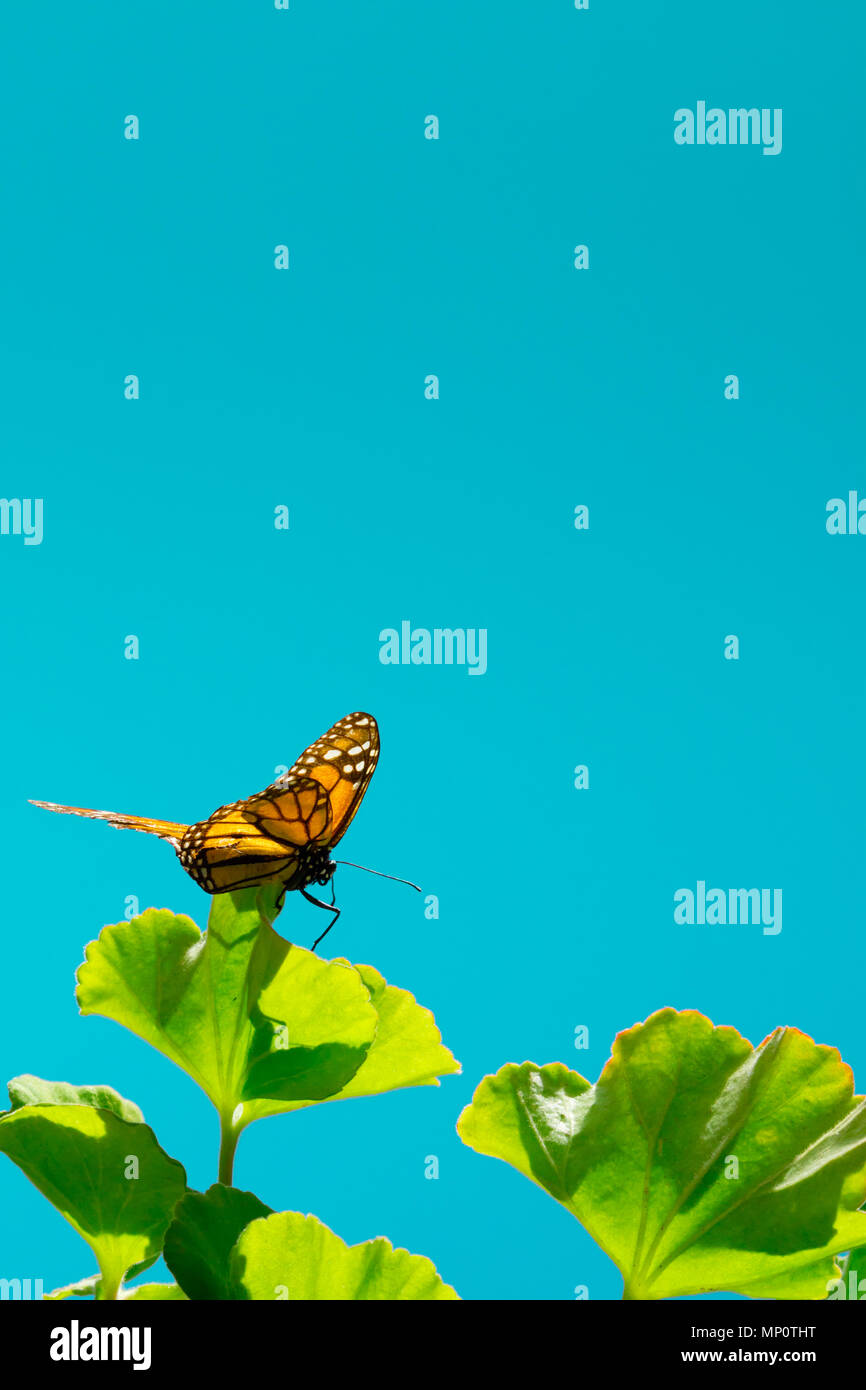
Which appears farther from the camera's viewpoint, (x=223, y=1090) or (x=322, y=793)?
(x=322, y=793)

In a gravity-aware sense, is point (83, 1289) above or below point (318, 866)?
below

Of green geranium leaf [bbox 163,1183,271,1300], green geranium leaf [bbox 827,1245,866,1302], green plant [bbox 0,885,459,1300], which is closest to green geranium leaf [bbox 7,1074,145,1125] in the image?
green plant [bbox 0,885,459,1300]

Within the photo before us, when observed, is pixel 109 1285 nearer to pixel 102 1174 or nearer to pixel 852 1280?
pixel 102 1174

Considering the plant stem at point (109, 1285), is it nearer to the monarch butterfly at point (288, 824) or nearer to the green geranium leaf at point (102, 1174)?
the green geranium leaf at point (102, 1174)

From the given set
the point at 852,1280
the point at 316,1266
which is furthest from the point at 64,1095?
the point at 852,1280

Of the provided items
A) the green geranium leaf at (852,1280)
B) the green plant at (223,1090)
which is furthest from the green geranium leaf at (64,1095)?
the green geranium leaf at (852,1280)
